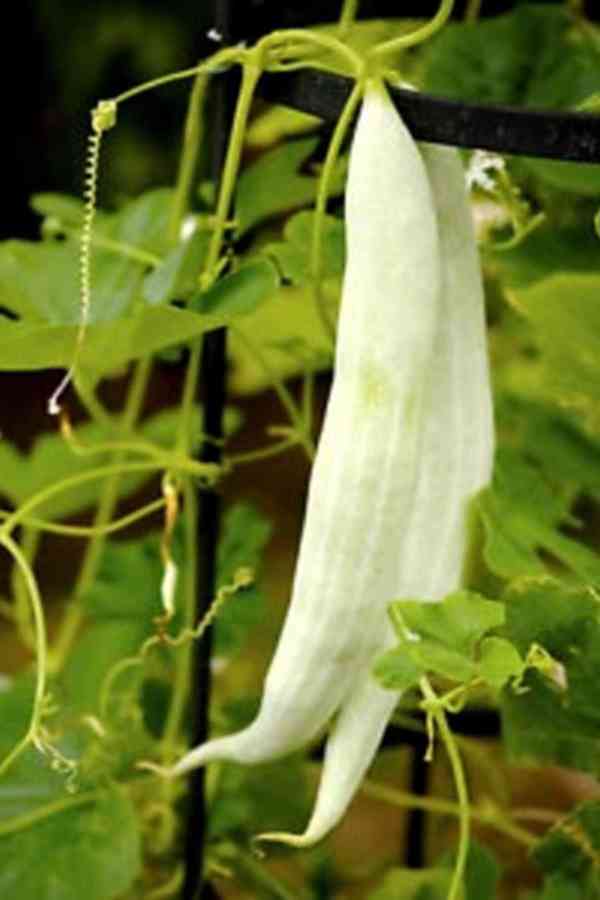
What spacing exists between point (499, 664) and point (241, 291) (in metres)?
0.13

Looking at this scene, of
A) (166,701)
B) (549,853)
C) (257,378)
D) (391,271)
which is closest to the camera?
(391,271)

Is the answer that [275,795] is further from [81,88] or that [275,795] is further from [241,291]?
[81,88]

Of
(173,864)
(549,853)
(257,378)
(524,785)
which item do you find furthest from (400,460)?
(524,785)

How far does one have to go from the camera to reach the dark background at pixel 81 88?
2.02 metres

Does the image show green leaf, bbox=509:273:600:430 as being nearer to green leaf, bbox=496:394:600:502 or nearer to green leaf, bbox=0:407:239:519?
green leaf, bbox=496:394:600:502

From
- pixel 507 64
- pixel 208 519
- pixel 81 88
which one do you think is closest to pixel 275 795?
pixel 208 519

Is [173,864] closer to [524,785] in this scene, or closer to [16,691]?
[16,691]

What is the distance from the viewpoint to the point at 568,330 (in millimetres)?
630

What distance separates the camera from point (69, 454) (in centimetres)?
84

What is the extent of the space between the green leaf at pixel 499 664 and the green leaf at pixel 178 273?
0.48 ft

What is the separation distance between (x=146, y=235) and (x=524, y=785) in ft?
1.73

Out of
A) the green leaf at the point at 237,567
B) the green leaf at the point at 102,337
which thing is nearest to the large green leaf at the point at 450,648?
the green leaf at the point at 102,337

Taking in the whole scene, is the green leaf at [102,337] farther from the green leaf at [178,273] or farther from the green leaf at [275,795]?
the green leaf at [275,795]

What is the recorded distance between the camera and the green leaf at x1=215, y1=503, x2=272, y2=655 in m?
0.74
